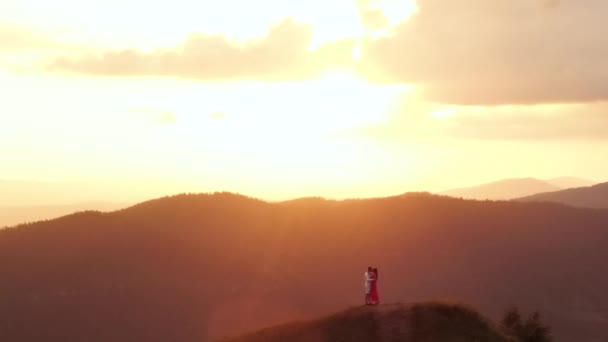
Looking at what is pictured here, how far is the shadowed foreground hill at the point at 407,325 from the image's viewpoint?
3322 centimetres

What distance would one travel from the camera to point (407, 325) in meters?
33.6

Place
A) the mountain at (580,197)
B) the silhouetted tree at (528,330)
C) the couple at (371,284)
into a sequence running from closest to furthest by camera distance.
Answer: the couple at (371,284), the silhouetted tree at (528,330), the mountain at (580,197)

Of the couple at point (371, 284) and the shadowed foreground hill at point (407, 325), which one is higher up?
the couple at point (371, 284)

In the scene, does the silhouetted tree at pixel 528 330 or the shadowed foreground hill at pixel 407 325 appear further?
the silhouetted tree at pixel 528 330

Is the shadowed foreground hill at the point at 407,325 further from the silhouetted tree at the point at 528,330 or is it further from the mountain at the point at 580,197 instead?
the mountain at the point at 580,197

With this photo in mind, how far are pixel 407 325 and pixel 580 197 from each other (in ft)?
539

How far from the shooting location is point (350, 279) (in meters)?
95.7

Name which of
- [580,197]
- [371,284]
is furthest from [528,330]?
[580,197]

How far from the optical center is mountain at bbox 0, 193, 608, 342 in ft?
263

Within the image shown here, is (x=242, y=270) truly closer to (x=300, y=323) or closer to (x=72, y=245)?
(x=72, y=245)

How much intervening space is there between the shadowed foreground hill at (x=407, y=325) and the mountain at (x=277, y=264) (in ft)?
138

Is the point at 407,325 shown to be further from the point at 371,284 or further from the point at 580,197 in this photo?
the point at 580,197

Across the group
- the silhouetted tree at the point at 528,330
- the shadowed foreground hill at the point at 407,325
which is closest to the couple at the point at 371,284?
the shadowed foreground hill at the point at 407,325

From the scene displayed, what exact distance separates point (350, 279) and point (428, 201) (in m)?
28.3
